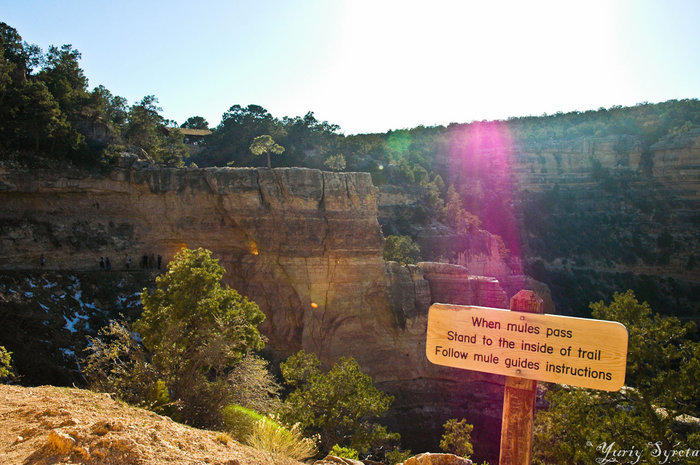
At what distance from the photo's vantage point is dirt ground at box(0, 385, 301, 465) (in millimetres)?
4781

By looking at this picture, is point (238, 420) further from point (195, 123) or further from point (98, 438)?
point (195, 123)

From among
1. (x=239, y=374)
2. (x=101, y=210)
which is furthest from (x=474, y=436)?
(x=101, y=210)

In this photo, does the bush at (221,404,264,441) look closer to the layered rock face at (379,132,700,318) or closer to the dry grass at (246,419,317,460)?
the dry grass at (246,419,317,460)

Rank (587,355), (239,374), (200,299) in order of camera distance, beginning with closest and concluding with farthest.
Answer: (587,355), (239,374), (200,299)

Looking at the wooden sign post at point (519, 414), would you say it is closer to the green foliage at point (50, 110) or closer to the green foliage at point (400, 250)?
the green foliage at point (50, 110)

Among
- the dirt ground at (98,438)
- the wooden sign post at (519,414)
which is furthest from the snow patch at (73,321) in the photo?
the wooden sign post at (519,414)

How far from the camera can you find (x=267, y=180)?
20938 mm

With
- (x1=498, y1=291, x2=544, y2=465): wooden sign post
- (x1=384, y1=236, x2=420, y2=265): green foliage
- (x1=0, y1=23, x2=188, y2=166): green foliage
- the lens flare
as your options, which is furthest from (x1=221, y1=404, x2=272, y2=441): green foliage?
the lens flare

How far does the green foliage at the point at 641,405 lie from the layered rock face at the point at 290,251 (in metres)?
8.37

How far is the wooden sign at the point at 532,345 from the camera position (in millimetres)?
3738

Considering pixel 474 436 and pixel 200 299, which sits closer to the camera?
pixel 200 299

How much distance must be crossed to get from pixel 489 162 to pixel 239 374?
53879 mm

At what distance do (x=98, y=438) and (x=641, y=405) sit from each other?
1133 cm

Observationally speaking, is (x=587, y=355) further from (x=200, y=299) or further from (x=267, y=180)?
(x=267, y=180)
